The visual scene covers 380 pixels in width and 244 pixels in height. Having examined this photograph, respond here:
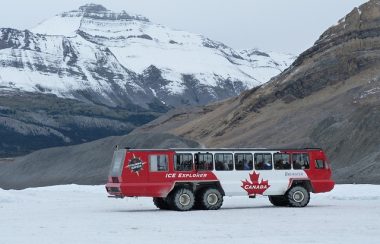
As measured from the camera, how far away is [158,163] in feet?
106

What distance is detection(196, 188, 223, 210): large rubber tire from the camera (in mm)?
32219

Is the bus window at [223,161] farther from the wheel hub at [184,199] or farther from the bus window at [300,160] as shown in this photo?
the bus window at [300,160]

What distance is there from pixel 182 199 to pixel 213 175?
178cm

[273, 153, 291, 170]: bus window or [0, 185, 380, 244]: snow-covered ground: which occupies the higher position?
[273, 153, 291, 170]: bus window

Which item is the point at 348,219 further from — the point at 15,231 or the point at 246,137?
the point at 246,137

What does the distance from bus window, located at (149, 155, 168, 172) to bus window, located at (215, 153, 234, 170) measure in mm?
2281

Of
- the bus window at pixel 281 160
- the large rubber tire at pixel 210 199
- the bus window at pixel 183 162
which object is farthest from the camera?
the bus window at pixel 281 160

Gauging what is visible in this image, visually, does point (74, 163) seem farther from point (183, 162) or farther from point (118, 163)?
point (183, 162)

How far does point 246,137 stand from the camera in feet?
327

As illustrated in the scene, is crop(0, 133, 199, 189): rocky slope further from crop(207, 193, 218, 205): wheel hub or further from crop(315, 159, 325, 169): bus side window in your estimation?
crop(207, 193, 218, 205): wheel hub

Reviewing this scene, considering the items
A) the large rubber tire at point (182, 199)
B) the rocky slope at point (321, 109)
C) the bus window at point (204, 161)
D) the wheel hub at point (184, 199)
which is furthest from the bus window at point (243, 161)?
the rocky slope at point (321, 109)

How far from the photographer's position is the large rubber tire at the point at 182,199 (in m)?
31.9

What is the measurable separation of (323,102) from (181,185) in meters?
70.2

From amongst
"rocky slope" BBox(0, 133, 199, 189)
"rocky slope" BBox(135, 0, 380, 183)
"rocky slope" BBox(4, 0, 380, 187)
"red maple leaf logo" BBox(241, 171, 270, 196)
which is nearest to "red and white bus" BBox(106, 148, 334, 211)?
"red maple leaf logo" BBox(241, 171, 270, 196)
